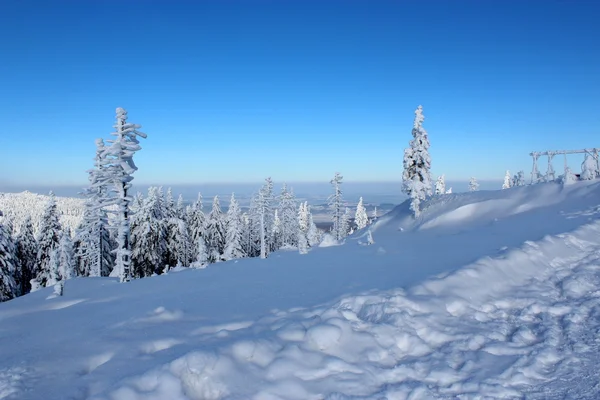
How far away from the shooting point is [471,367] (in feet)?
16.4

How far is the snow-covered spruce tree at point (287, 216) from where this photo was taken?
64500mm

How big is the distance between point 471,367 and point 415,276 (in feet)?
14.1

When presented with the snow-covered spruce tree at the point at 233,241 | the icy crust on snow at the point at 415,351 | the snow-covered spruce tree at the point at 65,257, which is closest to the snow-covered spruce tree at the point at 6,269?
the snow-covered spruce tree at the point at 65,257

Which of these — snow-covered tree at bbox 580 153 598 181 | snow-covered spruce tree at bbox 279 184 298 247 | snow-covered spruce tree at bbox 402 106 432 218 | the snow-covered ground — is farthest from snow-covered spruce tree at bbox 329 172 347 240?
the snow-covered ground

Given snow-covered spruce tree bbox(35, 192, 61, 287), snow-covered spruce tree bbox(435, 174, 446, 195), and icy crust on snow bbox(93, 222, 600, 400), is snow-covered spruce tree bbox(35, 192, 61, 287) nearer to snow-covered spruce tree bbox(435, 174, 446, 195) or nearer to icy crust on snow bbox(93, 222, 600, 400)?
icy crust on snow bbox(93, 222, 600, 400)

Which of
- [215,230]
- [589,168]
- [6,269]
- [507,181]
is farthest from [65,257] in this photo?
[507,181]

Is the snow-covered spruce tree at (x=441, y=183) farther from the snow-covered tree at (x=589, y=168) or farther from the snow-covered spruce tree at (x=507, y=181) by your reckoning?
the snow-covered tree at (x=589, y=168)

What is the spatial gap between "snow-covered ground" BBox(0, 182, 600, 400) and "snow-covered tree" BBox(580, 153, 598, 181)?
17706 millimetres

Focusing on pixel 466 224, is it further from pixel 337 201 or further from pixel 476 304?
pixel 337 201

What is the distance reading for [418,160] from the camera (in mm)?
33719

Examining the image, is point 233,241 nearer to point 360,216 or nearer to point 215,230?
point 215,230

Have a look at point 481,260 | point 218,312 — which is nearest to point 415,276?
point 481,260

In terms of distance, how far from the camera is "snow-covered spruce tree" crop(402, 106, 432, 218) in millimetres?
33656

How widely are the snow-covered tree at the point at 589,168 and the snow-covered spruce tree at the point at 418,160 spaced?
11634 mm
